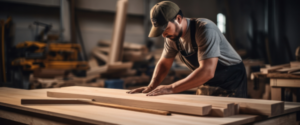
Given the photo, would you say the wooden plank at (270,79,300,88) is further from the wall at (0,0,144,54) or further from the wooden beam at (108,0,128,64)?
the wall at (0,0,144,54)

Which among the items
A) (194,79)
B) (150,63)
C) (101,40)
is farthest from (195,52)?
(101,40)

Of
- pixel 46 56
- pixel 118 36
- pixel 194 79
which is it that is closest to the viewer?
pixel 194 79

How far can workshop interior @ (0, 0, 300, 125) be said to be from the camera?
5.14 feet

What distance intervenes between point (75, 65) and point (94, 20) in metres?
2.33

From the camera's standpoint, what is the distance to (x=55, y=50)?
594 cm

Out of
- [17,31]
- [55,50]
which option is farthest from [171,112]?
[17,31]

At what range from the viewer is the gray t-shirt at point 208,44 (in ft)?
6.61

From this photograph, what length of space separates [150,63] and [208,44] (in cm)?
563

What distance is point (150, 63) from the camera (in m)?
7.63

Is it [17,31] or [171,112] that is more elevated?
[17,31]

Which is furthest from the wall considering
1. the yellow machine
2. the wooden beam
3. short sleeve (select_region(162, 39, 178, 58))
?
short sleeve (select_region(162, 39, 178, 58))

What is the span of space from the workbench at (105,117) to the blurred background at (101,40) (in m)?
3.15

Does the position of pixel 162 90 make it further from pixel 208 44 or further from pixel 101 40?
pixel 101 40

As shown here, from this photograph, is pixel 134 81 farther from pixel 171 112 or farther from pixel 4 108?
pixel 171 112
